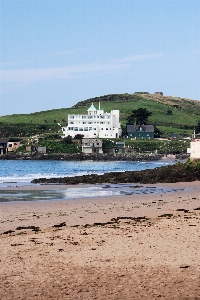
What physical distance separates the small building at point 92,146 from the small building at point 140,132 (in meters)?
17.0

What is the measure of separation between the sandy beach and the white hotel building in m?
116

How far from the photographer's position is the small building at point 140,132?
140m

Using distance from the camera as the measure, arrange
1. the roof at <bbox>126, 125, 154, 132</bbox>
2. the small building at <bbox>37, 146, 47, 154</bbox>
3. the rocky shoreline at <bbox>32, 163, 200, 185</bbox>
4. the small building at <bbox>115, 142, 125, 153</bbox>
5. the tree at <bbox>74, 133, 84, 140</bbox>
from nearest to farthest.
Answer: the rocky shoreline at <bbox>32, 163, 200, 185</bbox> < the small building at <bbox>37, 146, 47, 154</bbox> < the small building at <bbox>115, 142, 125, 153</bbox> < the tree at <bbox>74, 133, 84, 140</bbox> < the roof at <bbox>126, 125, 154, 132</bbox>

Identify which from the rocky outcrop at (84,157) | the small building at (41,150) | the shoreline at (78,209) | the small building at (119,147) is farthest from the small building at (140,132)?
the shoreline at (78,209)

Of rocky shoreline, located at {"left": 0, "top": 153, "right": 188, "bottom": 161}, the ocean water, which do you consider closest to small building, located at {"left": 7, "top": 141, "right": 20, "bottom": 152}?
rocky shoreline, located at {"left": 0, "top": 153, "right": 188, "bottom": 161}

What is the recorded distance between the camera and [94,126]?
137750 millimetres

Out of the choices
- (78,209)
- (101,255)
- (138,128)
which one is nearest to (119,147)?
(138,128)

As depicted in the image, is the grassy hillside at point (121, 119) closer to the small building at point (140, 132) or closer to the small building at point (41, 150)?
the small building at point (140, 132)

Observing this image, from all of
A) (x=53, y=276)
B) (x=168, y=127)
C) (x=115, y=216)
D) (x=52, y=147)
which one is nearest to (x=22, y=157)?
(x=52, y=147)

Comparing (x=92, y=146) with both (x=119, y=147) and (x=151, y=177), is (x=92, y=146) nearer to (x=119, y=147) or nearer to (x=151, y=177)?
(x=119, y=147)

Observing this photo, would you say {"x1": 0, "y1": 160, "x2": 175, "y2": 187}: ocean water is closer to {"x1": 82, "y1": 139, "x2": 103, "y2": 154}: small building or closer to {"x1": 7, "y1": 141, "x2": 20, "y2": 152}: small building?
{"x1": 82, "y1": 139, "x2": 103, "y2": 154}: small building

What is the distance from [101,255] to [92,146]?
112202 mm

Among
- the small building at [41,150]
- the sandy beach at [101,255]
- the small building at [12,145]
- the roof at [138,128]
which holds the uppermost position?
the roof at [138,128]

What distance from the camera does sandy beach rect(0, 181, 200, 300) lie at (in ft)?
32.7
